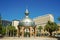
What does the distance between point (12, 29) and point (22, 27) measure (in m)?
35.2

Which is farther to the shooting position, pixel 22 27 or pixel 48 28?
pixel 48 28

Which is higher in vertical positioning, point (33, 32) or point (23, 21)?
point (23, 21)

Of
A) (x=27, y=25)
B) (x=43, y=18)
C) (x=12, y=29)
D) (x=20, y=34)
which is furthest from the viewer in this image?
(x=43, y=18)

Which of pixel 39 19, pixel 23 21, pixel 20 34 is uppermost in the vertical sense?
pixel 39 19

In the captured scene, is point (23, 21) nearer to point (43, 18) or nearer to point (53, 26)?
point (53, 26)

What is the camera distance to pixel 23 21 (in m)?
38.1

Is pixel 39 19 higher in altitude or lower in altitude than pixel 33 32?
higher

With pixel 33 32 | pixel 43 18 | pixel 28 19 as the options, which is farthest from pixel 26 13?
pixel 43 18

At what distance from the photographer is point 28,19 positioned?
125ft

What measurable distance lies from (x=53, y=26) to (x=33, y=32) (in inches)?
766

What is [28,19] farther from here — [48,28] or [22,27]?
[48,28]

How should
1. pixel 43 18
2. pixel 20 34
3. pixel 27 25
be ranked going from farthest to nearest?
pixel 43 18 < pixel 20 34 < pixel 27 25

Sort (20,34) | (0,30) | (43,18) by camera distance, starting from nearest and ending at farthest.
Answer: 1. (20,34)
2. (0,30)
3. (43,18)

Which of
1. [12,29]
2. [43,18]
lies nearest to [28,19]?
[12,29]
